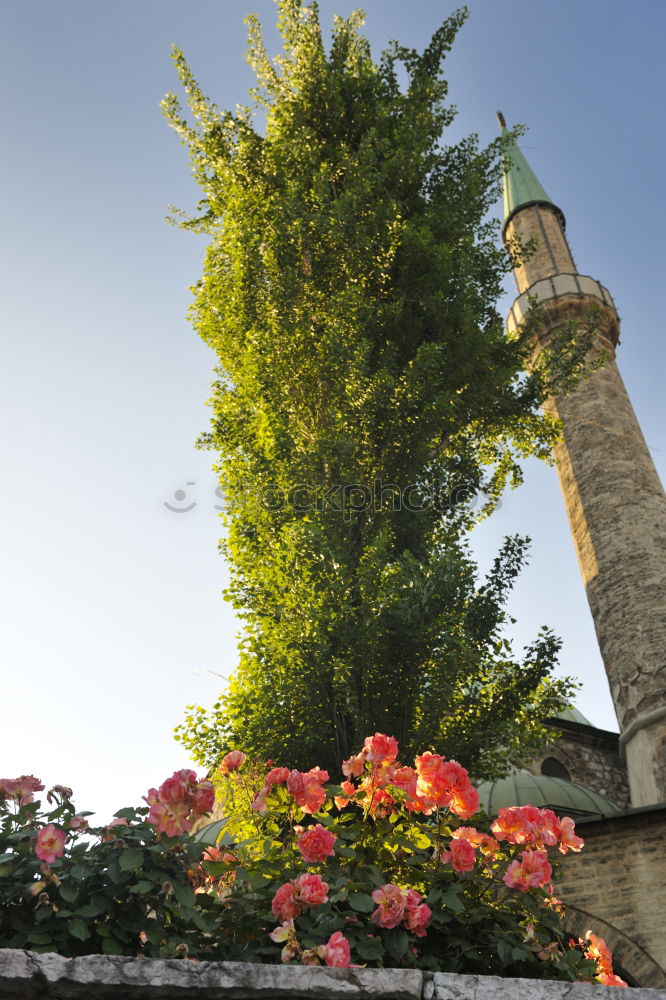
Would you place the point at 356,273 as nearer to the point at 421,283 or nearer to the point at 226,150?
the point at 421,283

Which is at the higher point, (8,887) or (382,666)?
(382,666)

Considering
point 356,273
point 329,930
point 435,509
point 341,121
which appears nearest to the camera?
point 329,930

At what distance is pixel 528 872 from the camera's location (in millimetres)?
3465

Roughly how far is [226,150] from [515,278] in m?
13.1

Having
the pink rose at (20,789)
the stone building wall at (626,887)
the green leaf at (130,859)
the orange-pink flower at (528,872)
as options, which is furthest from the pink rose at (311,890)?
the stone building wall at (626,887)

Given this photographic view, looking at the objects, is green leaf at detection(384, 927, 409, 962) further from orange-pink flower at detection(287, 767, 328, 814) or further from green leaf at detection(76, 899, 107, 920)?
green leaf at detection(76, 899, 107, 920)

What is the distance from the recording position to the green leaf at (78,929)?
2609mm

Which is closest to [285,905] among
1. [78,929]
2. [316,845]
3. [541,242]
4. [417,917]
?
[316,845]

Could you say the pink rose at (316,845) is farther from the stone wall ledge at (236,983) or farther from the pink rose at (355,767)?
the stone wall ledge at (236,983)

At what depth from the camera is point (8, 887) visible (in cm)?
277

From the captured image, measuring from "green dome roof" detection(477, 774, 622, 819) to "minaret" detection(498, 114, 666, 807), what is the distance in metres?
0.77

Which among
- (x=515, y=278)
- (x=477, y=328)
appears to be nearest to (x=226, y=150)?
(x=477, y=328)

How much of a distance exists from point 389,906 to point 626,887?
7.23 m

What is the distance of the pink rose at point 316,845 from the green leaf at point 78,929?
91 cm
